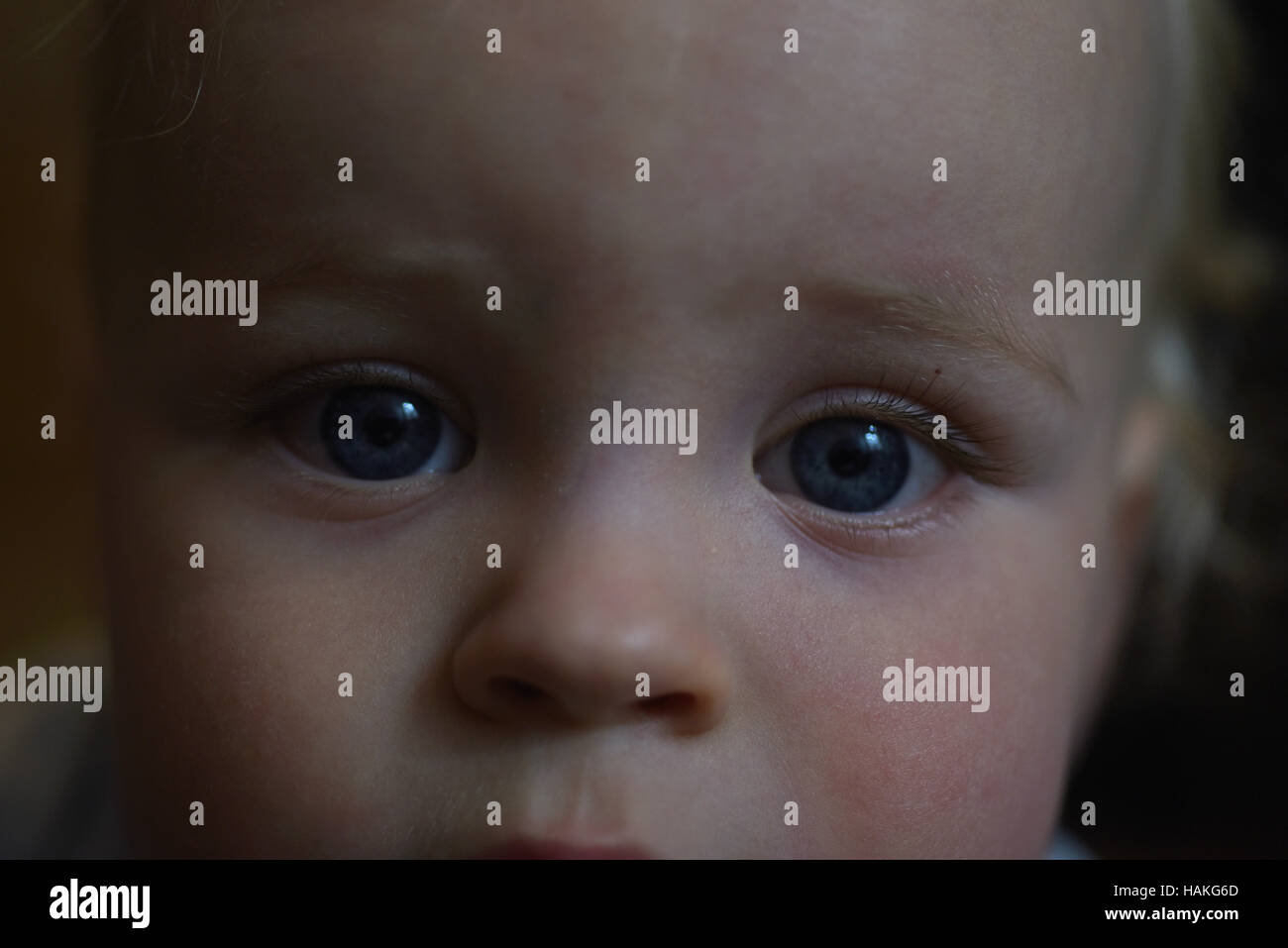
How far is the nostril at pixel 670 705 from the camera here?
675 millimetres

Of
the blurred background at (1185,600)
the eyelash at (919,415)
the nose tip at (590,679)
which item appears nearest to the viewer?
the nose tip at (590,679)

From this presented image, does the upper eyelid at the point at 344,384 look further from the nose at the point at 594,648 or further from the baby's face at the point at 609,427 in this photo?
the nose at the point at 594,648

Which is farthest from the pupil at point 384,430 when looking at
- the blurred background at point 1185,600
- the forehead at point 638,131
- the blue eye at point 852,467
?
the blurred background at point 1185,600

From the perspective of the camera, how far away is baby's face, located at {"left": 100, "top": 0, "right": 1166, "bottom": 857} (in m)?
0.67

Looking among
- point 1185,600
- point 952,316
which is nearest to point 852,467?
point 952,316

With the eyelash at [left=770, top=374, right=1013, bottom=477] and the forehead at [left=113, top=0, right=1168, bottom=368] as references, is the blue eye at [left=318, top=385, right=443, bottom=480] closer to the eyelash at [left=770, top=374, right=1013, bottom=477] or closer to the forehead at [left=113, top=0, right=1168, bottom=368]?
the forehead at [left=113, top=0, right=1168, bottom=368]

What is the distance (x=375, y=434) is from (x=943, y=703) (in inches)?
15.2

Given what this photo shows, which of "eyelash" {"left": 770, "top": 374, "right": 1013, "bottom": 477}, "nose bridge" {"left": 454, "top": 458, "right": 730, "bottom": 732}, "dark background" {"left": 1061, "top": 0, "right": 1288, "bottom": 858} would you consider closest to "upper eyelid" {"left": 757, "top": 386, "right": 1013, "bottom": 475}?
"eyelash" {"left": 770, "top": 374, "right": 1013, "bottom": 477}

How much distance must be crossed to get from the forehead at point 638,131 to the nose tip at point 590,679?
20 centimetres

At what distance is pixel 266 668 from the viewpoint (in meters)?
0.73

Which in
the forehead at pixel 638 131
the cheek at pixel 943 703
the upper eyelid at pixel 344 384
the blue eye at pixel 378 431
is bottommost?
the cheek at pixel 943 703

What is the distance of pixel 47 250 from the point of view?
120 cm

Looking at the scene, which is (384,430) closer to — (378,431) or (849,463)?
(378,431)
